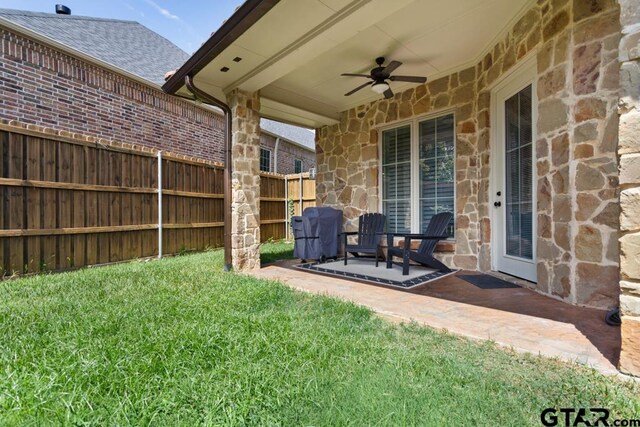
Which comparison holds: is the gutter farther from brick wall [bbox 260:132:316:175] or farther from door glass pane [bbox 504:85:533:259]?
brick wall [bbox 260:132:316:175]

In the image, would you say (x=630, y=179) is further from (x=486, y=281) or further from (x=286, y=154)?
(x=286, y=154)

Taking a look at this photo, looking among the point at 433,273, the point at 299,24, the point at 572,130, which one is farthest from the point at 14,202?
the point at 572,130

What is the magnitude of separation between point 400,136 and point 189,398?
497 centimetres

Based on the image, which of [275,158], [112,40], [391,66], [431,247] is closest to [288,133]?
[275,158]

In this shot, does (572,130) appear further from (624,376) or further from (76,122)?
(76,122)

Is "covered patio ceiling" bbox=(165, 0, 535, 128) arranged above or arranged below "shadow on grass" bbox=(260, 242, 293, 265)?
above

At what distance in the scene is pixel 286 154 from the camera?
13.3 m

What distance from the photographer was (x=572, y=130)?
2717 mm

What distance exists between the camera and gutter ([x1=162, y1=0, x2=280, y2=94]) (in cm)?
265

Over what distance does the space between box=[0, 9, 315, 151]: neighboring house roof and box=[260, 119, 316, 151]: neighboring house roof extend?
12.0 feet

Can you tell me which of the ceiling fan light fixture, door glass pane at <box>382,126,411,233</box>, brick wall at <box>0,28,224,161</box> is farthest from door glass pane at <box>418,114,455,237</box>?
brick wall at <box>0,28,224,161</box>

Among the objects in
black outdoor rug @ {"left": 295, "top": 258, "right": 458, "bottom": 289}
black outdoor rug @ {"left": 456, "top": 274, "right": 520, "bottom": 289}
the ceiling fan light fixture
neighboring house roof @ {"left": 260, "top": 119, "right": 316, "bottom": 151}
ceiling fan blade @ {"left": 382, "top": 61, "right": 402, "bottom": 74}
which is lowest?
black outdoor rug @ {"left": 295, "top": 258, "right": 458, "bottom": 289}

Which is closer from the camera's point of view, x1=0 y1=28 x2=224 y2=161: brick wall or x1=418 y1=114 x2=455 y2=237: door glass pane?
x1=418 y1=114 x2=455 y2=237: door glass pane

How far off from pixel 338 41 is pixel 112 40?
8023 millimetres
